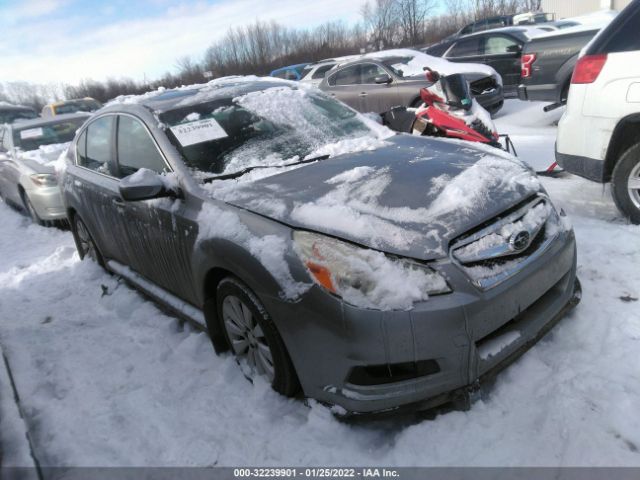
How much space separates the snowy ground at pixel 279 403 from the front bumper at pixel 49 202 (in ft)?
9.62

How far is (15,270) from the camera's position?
5.23 metres

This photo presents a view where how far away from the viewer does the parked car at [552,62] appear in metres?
7.83

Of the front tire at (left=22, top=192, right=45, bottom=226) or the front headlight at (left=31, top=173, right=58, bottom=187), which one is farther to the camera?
the front tire at (left=22, top=192, right=45, bottom=226)

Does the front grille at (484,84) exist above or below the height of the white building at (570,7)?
below

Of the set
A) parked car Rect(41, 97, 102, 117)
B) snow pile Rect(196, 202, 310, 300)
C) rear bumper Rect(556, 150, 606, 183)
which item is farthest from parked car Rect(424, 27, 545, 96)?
parked car Rect(41, 97, 102, 117)

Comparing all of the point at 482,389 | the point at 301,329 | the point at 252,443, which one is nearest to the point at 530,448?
the point at 482,389

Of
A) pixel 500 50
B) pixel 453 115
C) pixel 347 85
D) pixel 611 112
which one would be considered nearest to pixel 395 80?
pixel 347 85

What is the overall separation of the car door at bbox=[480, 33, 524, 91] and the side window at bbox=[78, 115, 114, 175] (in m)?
9.84

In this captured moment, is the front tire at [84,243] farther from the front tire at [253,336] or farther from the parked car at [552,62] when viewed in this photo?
the parked car at [552,62]

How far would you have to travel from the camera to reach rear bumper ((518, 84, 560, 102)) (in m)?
7.94

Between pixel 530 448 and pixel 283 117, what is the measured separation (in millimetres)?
2545

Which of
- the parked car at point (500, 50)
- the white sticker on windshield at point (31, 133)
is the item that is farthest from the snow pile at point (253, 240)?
the parked car at point (500, 50)

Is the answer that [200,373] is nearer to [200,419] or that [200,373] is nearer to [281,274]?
[200,419]

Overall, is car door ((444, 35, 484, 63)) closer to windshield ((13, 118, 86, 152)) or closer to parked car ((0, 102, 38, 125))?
windshield ((13, 118, 86, 152))
